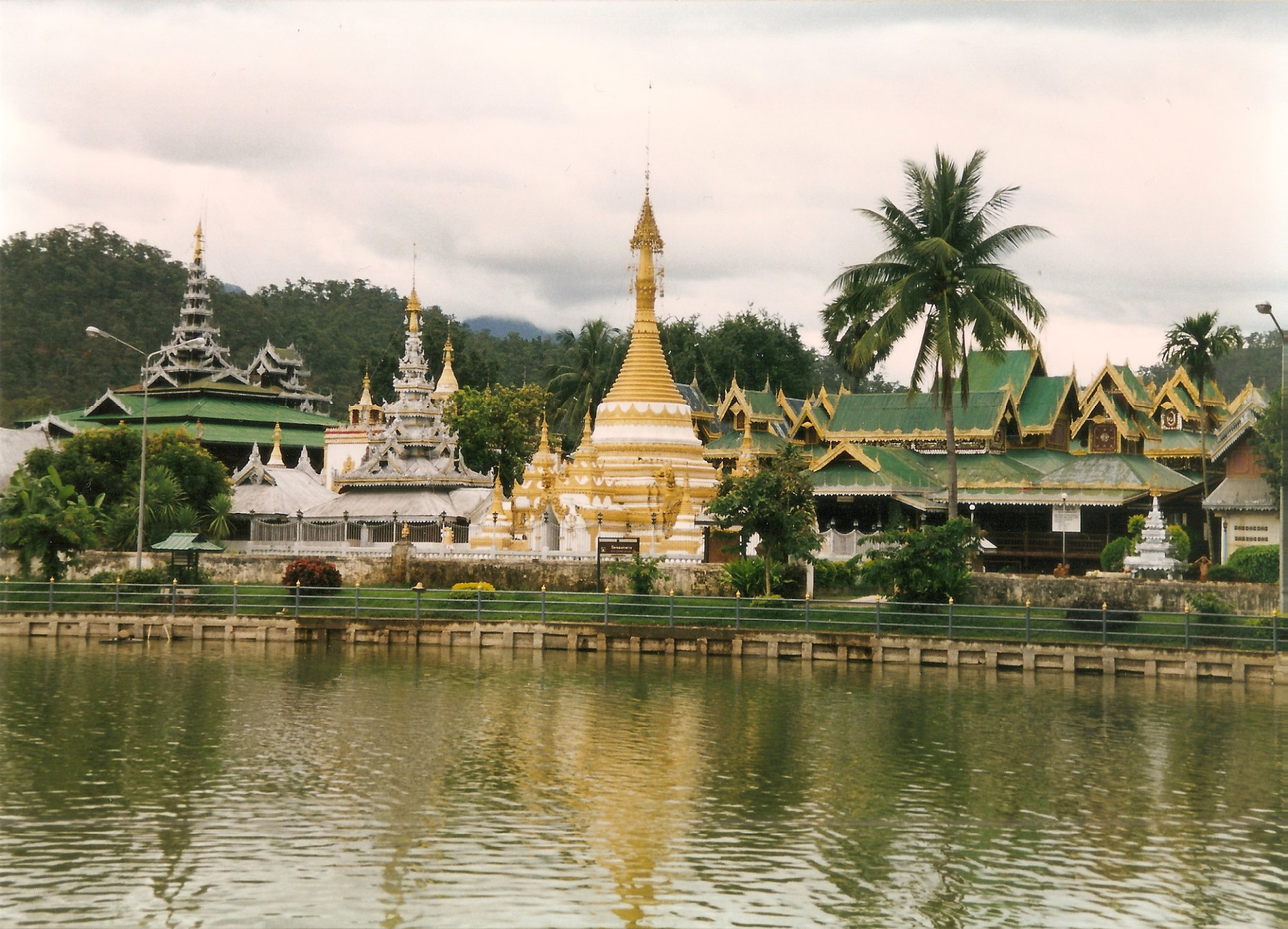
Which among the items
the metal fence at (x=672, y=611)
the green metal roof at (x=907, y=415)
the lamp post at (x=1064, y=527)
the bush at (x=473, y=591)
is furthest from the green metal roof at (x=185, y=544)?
the green metal roof at (x=907, y=415)

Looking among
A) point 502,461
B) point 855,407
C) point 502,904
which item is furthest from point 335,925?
point 502,461

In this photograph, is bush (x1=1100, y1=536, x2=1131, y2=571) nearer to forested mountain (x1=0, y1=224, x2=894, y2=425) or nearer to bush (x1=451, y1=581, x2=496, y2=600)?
bush (x1=451, y1=581, x2=496, y2=600)

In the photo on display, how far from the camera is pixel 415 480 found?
53469 mm

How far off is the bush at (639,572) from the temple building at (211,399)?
36165mm

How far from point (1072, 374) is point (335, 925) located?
144ft

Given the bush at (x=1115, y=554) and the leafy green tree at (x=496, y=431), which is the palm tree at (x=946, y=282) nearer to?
the bush at (x=1115, y=554)

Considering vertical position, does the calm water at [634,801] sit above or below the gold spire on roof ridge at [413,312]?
below

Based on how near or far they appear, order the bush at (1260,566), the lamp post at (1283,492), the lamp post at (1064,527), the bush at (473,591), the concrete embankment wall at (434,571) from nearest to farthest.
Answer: the lamp post at (1283,492), the bush at (1260,566), the bush at (473,591), the concrete embankment wall at (434,571), the lamp post at (1064,527)

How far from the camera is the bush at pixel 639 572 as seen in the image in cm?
3816

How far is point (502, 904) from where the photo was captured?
1410 centimetres

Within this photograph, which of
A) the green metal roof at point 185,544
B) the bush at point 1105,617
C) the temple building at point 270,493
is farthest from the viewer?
the temple building at point 270,493

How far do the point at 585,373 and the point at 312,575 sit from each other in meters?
38.7

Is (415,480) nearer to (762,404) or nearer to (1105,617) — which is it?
(762,404)

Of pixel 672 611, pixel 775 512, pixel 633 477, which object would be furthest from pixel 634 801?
pixel 633 477
